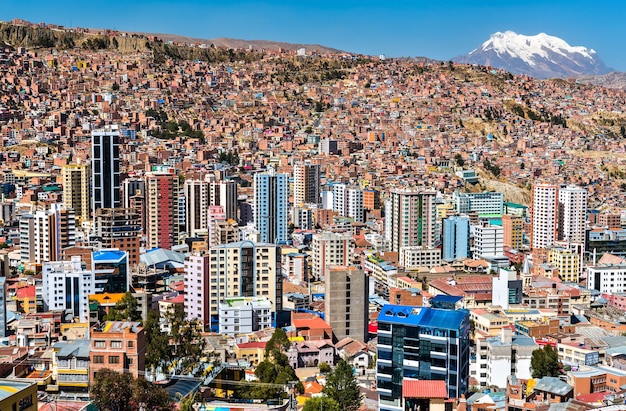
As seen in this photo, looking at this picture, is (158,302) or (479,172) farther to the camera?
(479,172)

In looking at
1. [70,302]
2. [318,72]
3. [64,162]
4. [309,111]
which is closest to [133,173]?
[64,162]

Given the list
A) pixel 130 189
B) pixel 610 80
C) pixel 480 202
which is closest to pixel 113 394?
pixel 130 189

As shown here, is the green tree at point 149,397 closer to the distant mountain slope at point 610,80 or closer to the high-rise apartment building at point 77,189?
the high-rise apartment building at point 77,189

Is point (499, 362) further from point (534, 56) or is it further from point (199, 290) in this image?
point (534, 56)

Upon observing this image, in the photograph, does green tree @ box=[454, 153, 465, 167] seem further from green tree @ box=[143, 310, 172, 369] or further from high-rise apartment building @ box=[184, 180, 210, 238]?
green tree @ box=[143, 310, 172, 369]

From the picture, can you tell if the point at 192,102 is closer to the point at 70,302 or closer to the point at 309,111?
the point at 309,111

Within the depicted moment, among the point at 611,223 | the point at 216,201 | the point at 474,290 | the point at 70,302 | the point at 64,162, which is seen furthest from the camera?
the point at 64,162

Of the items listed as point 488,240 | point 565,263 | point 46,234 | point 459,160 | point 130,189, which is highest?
point 459,160
